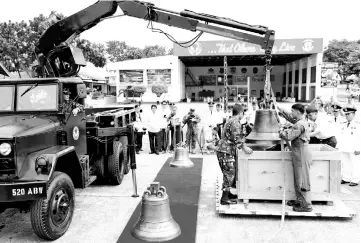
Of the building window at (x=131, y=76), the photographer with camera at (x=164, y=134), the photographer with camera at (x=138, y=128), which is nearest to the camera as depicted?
the photographer with camera at (x=164, y=134)

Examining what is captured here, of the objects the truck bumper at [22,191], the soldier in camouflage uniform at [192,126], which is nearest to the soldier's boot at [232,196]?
the truck bumper at [22,191]

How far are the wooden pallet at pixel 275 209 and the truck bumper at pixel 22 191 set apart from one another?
8.98ft

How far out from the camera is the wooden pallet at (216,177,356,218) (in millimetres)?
5660

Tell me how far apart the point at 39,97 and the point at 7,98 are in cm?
47

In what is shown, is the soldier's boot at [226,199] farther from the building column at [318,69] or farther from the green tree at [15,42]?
the building column at [318,69]

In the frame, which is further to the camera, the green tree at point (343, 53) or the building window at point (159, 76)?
the green tree at point (343, 53)

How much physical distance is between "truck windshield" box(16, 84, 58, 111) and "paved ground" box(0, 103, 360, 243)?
70.5 inches

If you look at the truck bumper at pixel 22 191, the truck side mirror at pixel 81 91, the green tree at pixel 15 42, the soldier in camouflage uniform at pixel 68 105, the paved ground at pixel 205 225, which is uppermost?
the green tree at pixel 15 42

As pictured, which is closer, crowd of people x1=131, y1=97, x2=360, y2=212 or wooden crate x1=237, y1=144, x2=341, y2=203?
crowd of people x1=131, y1=97, x2=360, y2=212

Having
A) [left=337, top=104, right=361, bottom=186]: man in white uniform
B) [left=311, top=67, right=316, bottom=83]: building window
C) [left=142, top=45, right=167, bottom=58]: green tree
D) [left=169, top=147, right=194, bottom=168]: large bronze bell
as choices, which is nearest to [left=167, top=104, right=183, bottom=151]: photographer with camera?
[left=169, top=147, right=194, bottom=168]: large bronze bell

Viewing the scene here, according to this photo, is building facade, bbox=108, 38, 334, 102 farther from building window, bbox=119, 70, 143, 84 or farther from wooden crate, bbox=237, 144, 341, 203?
wooden crate, bbox=237, 144, 341, 203

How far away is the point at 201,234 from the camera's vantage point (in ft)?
17.0

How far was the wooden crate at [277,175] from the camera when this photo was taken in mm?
6004

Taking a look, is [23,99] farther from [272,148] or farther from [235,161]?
[272,148]
